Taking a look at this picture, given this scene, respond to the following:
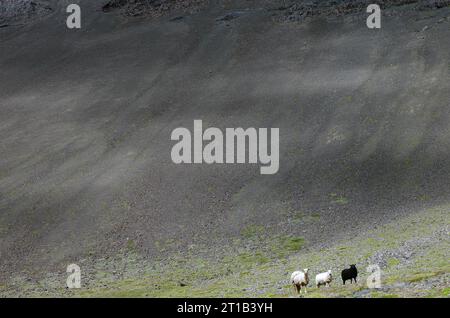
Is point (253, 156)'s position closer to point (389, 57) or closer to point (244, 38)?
point (389, 57)

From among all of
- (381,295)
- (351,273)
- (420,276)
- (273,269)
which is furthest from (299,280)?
(273,269)

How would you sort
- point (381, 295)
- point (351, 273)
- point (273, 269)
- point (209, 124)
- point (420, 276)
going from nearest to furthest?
point (381, 295), point (420, 276), point (351, 273), point (273, 269), point (209, 124)

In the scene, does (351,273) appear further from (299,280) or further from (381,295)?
(381,295)

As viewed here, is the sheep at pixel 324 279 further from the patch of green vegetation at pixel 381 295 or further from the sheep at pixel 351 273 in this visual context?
the patch of green vegetation at pixel 381 295

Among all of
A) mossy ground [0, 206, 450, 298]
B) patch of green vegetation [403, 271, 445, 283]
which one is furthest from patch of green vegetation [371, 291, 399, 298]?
patch of green vegetation [403, 271, 445, 283]

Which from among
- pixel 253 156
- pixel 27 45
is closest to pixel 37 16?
pixel 27 45

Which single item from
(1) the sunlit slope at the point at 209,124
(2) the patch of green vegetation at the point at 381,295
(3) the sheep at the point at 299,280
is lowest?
(2) the patch of green vegetation at the point at 381,295

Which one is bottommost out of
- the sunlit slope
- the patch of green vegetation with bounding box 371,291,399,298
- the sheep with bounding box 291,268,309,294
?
the patch of green vegetation with bounding box 371,291,399,298

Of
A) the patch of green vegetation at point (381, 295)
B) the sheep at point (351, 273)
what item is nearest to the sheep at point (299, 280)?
the sheep at point (351, 273)

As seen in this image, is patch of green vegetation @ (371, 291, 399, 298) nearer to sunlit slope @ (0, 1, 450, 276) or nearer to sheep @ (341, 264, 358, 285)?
sheep @ (341, 264, 358, 285)

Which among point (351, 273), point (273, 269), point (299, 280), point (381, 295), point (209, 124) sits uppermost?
point (209, 124)

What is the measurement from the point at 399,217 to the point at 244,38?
54.8 meters

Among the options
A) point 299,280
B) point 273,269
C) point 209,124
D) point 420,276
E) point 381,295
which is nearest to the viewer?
point 381,295
